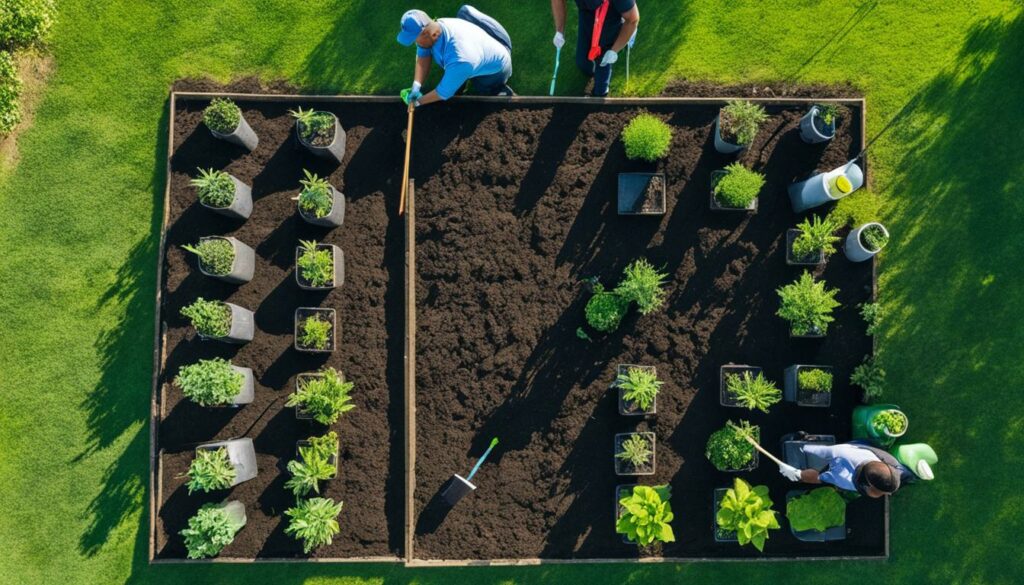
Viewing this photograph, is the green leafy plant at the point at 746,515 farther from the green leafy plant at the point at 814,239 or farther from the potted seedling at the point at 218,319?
the potted seedling at the point at 218,319

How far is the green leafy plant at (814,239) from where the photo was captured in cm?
786

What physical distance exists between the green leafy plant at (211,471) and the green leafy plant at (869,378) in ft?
28.4

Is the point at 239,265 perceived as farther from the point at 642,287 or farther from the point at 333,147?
the point at 642,287

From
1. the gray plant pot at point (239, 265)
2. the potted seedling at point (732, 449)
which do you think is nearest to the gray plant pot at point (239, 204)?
the gray plant pot at point (239, 265)

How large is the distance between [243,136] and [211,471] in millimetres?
4599

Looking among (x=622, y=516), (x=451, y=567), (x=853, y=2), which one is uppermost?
(x=853, y=2)

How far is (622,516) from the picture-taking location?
764 centimetres

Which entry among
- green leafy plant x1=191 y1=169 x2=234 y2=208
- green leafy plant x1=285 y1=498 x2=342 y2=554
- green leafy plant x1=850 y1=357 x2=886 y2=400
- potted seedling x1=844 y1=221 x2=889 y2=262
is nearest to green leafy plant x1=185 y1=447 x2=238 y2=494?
→ green leafy plant x1=285 y1=498 x2=342 y2=554

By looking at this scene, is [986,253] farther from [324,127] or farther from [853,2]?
[324,127]

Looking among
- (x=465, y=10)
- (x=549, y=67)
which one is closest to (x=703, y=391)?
(x=549, y=67)

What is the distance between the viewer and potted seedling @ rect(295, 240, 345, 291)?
312 inches

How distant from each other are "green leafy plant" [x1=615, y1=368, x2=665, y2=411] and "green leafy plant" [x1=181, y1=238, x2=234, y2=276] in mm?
5582

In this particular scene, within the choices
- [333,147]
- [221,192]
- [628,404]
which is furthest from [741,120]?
[221,192]

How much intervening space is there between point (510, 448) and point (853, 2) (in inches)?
332
